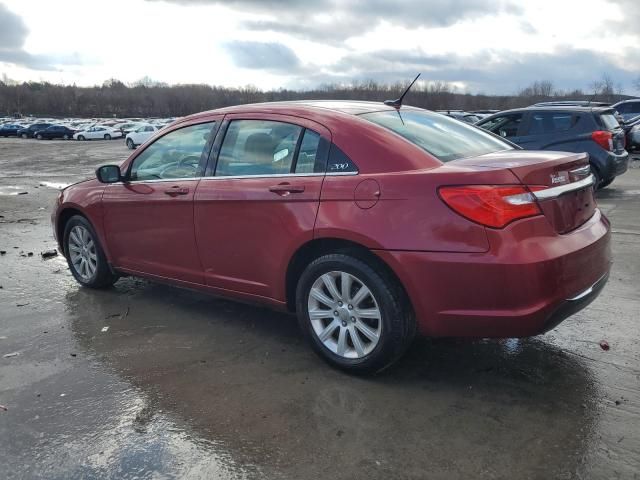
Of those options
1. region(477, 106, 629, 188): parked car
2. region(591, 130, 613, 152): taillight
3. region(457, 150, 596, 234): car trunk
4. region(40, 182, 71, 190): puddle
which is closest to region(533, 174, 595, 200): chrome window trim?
region(457, 150, 596, 234): car trunk

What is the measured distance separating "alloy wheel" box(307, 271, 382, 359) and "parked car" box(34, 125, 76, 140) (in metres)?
56.7

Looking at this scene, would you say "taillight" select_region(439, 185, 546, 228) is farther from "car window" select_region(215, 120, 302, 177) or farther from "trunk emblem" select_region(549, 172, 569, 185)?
"car window" select_region(215, 120, 302, 177)

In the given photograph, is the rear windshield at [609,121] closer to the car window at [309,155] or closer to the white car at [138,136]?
the car window at [309,155]

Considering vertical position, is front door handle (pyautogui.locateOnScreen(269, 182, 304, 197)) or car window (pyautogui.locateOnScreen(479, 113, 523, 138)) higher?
front door handle (pyautogui.locateOnScreen(269, 182, 304, 197))

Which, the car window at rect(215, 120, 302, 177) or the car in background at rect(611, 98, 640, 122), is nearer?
the car window at rect(215, 120, 302, 177)

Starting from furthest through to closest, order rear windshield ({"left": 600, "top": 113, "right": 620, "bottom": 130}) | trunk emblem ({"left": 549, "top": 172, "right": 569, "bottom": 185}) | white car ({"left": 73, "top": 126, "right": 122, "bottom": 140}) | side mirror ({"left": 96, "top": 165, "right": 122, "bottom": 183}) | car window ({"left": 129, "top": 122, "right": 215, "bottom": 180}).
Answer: white car ({"left": 73, "top": 126, "right": 122, "bottom": 140}) → rear windshield ({"left": 600, "top": 113, "right": 620, "bottom": 130}) → side mirror ({"left": 96, "top": 165, "right": 122, "bottom": 183}) → car window ({"left": 129, "top": 122, "right": 215, "bottom": 180}) → trunk emblem ({"left": 549, "top": 172, "right": 569, "bottom": 185})

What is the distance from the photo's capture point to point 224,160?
425 cm

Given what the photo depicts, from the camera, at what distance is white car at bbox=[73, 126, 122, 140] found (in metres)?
50.7

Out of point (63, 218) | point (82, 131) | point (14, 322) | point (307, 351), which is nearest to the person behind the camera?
point (307, 351)

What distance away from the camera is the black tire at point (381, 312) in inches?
131

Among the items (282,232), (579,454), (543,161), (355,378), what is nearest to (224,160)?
(282,232)

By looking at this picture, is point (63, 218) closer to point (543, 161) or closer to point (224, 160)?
point (224, 160)

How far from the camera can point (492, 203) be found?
3.05m

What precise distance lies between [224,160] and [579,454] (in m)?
2.91
